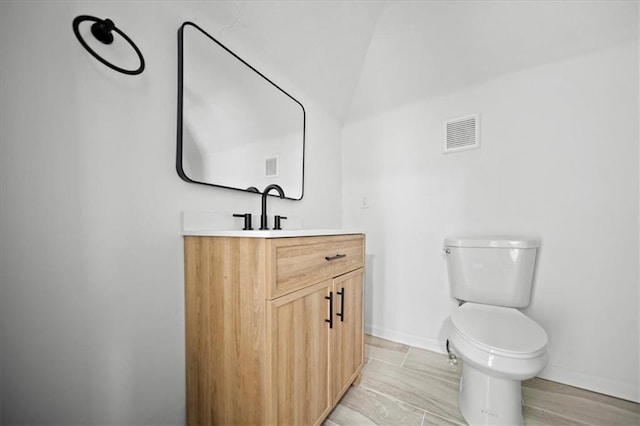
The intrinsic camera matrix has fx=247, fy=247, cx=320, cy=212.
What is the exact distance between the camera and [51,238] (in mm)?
701

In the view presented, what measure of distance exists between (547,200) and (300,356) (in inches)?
61.6

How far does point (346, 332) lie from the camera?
3.93 ft

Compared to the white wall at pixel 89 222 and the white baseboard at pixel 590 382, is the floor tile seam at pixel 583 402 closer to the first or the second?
the white baseboard at pixel 590 382

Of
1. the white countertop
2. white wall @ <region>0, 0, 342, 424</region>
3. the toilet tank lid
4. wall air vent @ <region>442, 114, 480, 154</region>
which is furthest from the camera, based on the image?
wall air vent @ <region>442, 114, 480, 154</region>

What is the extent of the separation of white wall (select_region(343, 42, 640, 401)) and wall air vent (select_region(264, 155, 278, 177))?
90cm

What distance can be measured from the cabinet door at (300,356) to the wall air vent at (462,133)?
4.16ft

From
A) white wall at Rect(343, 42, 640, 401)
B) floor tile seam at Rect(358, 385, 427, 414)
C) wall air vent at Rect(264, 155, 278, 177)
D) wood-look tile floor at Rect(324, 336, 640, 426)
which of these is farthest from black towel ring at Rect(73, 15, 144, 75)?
floor tile seam at Rect(358, 385, 427, 414)

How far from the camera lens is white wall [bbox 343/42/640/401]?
1250 mm

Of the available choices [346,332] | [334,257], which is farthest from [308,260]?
[346,332]

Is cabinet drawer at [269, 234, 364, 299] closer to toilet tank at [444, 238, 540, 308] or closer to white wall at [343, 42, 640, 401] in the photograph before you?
toilet tank at [444, 238, 540, 308]

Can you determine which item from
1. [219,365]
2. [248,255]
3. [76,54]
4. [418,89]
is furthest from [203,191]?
[418,89]

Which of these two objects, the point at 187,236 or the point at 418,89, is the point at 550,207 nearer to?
the point at 418,89

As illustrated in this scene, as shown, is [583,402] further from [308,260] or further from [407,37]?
[407,37]

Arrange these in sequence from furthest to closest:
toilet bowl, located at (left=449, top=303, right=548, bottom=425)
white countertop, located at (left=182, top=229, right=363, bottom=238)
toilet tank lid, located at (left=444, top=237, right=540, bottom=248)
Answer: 1. toilet tank lid, located at (left=444, top=237, right=540, bottom=248)
2. toilet bowl, located at (left=449, top=303, right=548, bottom=425)
3. white countertop, located at (left=182, top=229, right=363, bottom=238)
